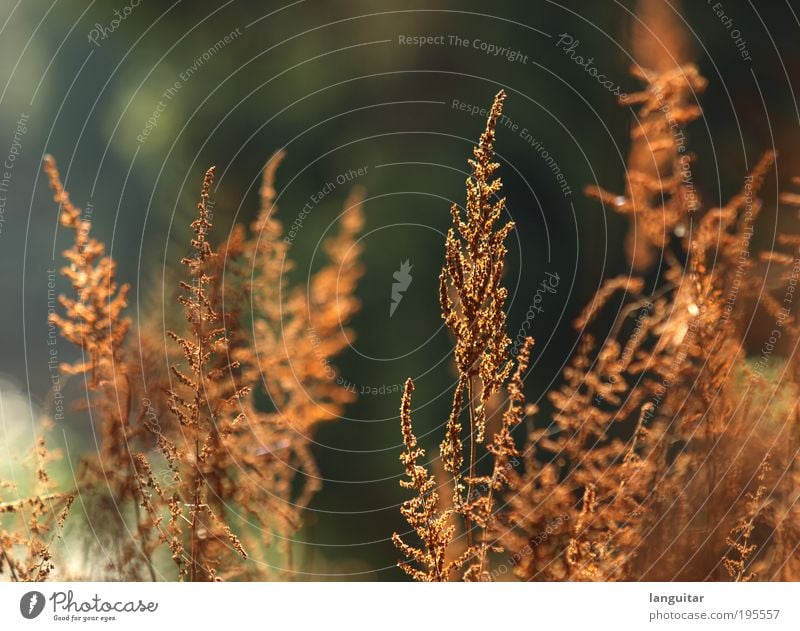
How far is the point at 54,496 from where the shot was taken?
194 cm

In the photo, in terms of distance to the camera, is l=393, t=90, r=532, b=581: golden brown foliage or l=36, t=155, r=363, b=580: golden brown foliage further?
l=36, t=155, r=363, b=580: golden brown foliage

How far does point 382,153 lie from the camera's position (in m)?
1.95

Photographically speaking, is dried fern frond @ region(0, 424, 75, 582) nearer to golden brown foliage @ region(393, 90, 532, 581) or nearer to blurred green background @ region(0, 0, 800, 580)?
blurred green background @ region(0, 0, 800, 580)

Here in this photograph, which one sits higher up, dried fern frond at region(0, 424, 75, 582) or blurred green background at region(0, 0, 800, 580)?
blurred green background at region(0, 0, 800, 580)

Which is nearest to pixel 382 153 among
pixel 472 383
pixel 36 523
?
pixel 472 383

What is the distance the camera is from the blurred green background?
1931 millimetres

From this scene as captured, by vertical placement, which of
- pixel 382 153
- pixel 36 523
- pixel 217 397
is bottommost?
pixel 36 523

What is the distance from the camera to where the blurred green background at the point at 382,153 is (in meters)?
1.93

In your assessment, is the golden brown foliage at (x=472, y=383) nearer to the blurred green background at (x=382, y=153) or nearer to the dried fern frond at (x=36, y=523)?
the blurred green background at (x=382, y=153)

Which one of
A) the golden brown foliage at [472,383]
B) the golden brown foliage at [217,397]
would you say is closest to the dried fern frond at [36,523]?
the golden brown foliage at [217,397]

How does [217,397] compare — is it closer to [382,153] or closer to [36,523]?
[36,523]

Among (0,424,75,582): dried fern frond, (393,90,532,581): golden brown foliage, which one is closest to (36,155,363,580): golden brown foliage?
(0,424,75,582): dried fern frond
